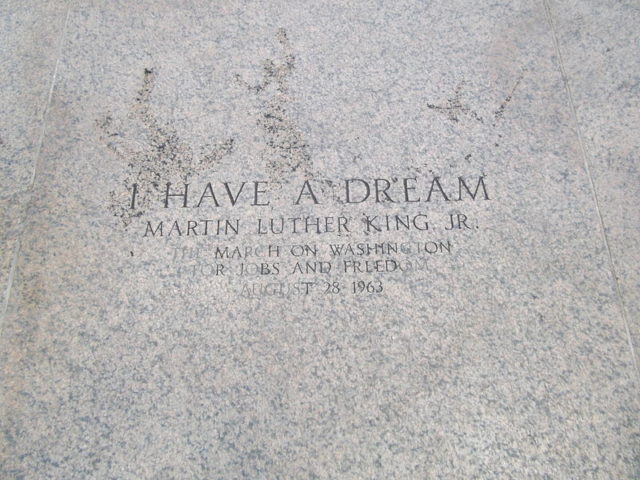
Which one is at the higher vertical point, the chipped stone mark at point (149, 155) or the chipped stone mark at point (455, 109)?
the chipped stone mark at point (455, 109)

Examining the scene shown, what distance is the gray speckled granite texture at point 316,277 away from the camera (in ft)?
7.06

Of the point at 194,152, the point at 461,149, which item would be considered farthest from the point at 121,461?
the point at 461,149

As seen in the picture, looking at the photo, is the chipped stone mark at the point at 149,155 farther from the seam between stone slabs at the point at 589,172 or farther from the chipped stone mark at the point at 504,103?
the seam between stone slabs at the point at 589,172

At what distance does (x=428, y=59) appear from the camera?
2.86 meters

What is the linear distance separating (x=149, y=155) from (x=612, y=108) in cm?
231

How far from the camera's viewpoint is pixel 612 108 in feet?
8.90

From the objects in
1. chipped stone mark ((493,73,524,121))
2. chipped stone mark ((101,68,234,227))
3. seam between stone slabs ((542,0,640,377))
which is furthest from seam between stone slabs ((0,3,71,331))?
seam between stone slabs ((542,0,640,377))

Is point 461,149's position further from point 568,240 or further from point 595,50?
point 595,50

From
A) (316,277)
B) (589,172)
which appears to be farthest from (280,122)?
(589,172)

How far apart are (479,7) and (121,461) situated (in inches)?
112

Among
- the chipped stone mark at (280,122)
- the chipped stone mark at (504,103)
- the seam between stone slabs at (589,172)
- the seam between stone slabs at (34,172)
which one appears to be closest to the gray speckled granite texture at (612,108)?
the seam between stone slabs at (589,172)

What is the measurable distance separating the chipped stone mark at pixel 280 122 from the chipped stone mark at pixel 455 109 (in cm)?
70

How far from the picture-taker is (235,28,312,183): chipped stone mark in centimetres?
264

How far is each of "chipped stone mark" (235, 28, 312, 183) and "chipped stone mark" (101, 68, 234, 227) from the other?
0.21m
